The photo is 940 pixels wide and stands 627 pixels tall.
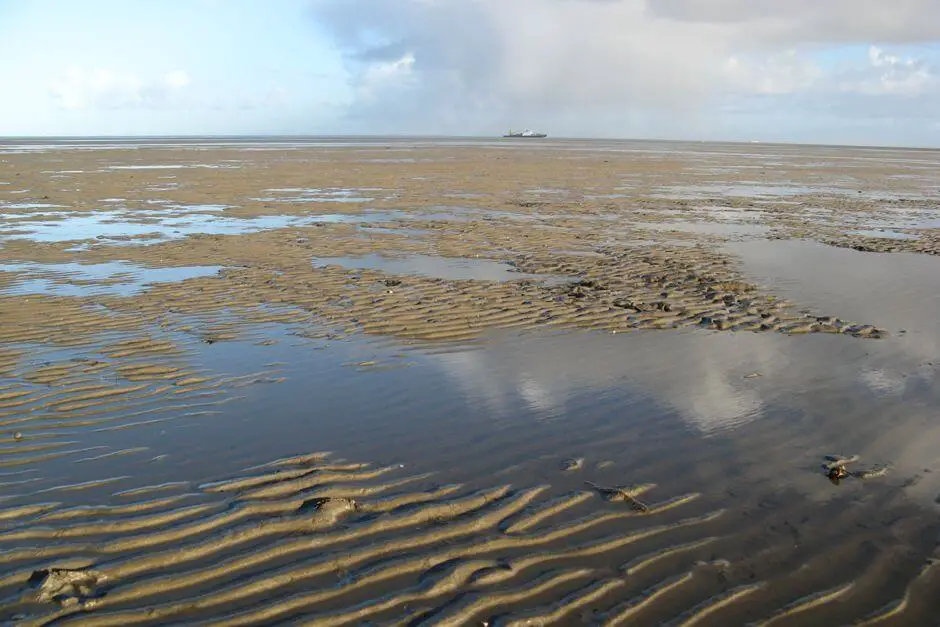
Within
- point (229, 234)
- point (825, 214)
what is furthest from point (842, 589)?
point (825, 214)

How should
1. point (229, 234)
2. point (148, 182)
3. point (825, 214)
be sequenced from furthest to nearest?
point (148, 182)
point (825, 214)
point (229, 234)

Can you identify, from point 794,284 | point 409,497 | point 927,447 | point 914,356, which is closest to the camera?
point 409,497

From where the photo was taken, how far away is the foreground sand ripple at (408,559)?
3.61 m

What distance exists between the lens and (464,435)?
18.8ft

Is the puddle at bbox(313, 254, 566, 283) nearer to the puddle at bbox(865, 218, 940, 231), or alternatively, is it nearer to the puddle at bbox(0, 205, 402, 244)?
the puddle at bbox(0, 205, 402, 244)

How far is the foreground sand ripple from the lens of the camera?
11.8ft

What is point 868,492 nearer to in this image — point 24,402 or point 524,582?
point 524,582

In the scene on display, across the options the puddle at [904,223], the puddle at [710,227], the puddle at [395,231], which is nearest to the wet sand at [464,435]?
the puddle at [395,231]

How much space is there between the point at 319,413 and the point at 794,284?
8340mm

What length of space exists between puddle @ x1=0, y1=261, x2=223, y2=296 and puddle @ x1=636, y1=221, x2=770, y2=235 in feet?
34.9

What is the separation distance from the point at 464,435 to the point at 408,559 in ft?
5.86

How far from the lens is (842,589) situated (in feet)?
12.7

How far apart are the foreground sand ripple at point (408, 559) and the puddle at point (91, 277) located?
6.65 metres

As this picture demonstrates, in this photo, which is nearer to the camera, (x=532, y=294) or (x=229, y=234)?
(x=532, y=294)
